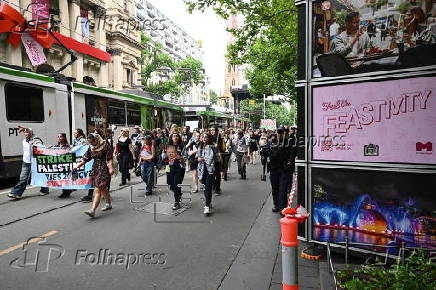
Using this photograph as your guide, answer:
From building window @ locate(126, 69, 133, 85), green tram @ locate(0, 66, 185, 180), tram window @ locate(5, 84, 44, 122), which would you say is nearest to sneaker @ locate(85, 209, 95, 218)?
green tram @ locate(0, 66, 185, 180)

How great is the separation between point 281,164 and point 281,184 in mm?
448

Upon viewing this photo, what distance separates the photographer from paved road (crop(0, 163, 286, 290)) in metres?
4.15

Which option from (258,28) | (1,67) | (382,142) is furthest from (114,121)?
(382,142)

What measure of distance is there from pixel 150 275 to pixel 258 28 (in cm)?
1095

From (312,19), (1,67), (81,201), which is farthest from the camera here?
(1,67)

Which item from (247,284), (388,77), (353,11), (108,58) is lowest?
(247,284)

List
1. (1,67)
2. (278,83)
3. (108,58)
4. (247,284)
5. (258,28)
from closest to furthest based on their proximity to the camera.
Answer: (247,284) → (1,67) → (258,28) → (278,83) → (108,58)

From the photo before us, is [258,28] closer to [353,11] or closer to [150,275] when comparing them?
[353,11]

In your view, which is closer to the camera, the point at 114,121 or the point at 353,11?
the point at 353,11

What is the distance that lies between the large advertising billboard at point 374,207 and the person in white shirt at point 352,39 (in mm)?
1487

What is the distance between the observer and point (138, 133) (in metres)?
13.7

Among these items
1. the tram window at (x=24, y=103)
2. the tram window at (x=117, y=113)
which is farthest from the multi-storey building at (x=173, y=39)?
the tram window at (x=24, y=103)

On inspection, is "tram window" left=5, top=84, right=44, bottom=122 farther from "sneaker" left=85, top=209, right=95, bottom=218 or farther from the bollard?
the bollard

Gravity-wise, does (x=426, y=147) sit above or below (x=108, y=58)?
below
